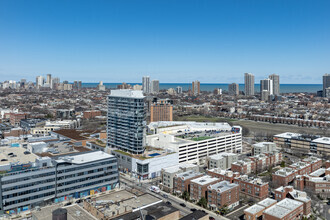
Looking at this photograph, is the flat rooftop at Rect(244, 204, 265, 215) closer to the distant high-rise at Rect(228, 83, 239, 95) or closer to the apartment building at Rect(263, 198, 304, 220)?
the apartment building at Rect(263, 198, 304, 220)

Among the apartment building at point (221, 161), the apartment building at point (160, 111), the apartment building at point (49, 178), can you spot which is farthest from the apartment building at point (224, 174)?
the apartment building at point (160, 111)

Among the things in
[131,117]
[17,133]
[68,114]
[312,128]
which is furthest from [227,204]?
[68,114]

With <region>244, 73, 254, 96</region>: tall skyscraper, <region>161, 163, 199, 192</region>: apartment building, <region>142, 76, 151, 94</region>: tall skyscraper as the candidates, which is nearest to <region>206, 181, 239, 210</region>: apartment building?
<region>161, 163, 199, 192</region>: apartment building

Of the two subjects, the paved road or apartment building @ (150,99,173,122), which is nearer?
the paved road

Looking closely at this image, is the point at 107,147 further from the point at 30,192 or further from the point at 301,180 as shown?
the point at 301,180

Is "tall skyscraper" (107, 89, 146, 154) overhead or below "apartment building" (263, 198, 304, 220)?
overhead

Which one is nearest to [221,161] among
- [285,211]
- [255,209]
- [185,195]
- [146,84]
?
[185,195]
